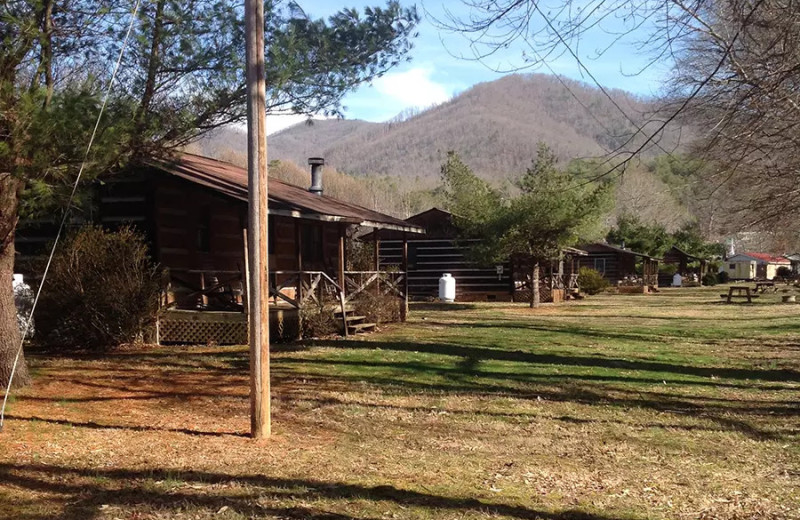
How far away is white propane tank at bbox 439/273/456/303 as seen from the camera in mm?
32969

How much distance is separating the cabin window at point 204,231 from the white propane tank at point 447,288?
695 inches

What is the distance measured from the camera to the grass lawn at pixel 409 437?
5.21 meters

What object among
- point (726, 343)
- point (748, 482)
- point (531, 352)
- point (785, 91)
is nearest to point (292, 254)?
point (531, 352)

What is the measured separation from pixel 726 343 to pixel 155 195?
44.9 ft

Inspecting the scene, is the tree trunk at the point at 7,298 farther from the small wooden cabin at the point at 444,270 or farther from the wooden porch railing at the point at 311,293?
the small wooden cabin at the point at 444,270

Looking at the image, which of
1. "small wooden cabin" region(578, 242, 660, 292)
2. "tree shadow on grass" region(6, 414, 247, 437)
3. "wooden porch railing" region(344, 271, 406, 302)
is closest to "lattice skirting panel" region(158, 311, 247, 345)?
"wooden porch railing" region(344, 271, 406, 302)

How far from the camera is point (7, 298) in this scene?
8875mm

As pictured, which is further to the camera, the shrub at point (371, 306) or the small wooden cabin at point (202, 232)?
the shrub at point (371, 306)

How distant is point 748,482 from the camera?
600 cm

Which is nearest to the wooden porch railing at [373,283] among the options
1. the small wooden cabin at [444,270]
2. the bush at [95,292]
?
the bush at [95,292]

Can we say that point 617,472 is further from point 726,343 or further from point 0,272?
point 726,343

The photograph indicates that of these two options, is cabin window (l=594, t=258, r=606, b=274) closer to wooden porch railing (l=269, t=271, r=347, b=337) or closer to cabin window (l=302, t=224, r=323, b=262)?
cabin window (l=302, t=224, r=323, b=262)

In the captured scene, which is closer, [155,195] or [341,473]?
[341,473]

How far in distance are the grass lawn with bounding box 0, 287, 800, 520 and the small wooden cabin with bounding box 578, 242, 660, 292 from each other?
39559 mm
